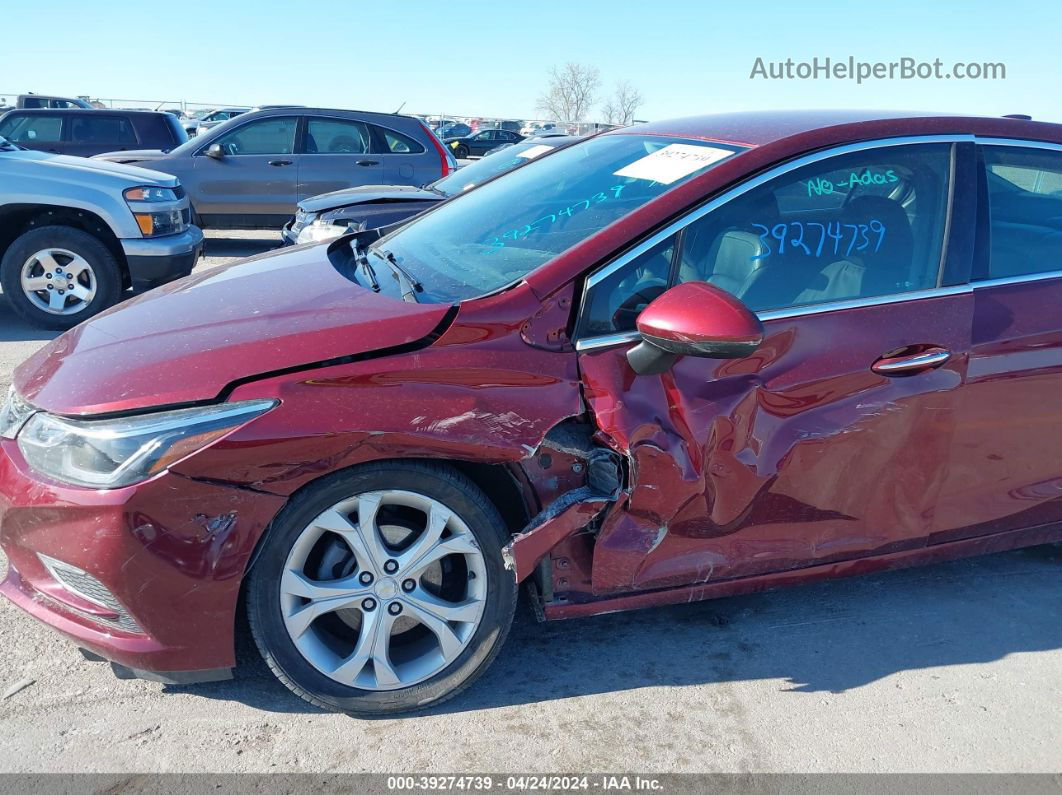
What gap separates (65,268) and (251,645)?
17.2ft

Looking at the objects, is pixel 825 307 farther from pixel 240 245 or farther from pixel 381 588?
pixel 240 245

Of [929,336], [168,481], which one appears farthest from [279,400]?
[929,336]

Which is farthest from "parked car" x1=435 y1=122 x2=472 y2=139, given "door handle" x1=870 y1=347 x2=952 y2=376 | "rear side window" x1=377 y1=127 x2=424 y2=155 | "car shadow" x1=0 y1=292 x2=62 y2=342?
"door handle" x1=870 y1=347 x2=952 y2=376

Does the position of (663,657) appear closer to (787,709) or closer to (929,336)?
(787,709)

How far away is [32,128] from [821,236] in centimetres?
1290

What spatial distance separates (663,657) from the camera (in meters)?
2.97

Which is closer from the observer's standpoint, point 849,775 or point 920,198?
point 849,775

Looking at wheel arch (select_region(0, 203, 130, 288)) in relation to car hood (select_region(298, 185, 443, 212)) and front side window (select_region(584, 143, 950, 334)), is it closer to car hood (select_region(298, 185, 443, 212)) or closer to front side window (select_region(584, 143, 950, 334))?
car hood (select_region(298, 185, 443, 212))

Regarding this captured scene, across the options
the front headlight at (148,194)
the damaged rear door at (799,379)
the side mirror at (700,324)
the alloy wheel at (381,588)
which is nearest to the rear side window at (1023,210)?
the damaged rear door at (799,379)

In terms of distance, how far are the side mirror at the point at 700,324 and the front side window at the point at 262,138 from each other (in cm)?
911

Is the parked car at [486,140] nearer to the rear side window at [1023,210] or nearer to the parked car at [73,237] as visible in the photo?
the parked car at [73,237]

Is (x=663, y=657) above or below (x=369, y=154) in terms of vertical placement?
below

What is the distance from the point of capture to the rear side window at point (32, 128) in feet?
41.1

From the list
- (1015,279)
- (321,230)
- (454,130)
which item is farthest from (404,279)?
(454,130)
